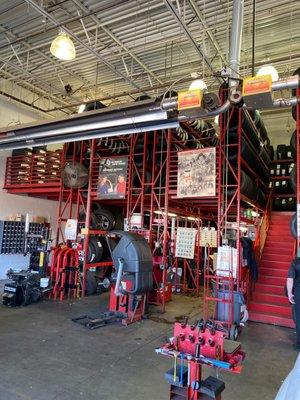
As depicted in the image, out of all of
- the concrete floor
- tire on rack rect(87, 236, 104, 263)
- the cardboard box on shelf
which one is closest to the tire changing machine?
the concrete floor

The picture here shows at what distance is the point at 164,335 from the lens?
554 cm

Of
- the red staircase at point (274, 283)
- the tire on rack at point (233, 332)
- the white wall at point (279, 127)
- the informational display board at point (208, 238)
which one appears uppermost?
the white wall at point (279, 127)

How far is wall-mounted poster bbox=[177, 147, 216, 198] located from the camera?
6859 mm

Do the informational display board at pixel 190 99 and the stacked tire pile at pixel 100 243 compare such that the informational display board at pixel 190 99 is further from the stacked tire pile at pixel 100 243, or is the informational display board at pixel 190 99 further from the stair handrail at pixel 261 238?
the stair handrail at pixel 261 238

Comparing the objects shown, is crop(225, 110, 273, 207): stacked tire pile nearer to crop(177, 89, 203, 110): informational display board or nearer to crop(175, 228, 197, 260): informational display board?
crop(175, 228, 197, 260): informational display board

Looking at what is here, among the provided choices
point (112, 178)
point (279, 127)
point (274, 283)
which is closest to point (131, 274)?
point (112, 178)

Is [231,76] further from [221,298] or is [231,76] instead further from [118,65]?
[118,65]

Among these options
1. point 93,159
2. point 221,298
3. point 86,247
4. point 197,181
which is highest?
point 93,159

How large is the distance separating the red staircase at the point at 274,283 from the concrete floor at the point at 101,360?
356 mm

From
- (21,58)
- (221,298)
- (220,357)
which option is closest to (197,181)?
(221,298)

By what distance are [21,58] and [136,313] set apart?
779 cm

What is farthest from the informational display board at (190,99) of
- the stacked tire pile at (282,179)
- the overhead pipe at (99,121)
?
the stacked tire pile at (282,179)

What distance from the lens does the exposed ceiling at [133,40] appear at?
6773mm

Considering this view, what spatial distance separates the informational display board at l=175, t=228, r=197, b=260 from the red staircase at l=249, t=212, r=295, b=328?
1.73 metres
